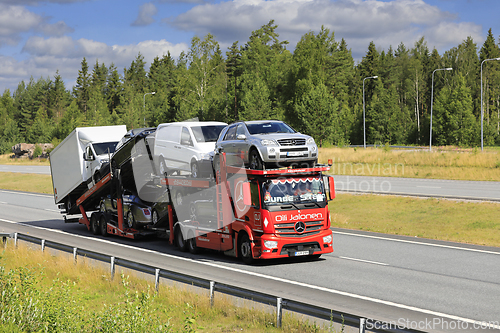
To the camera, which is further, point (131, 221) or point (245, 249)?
point (131, 221)

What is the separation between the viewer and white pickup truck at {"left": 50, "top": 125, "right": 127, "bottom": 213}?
1909cm

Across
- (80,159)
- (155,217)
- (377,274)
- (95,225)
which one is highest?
(80,159)

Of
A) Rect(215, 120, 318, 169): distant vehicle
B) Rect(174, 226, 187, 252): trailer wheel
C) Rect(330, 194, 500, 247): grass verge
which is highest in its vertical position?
Rect(215, 120, 318, 169): distant vehicle

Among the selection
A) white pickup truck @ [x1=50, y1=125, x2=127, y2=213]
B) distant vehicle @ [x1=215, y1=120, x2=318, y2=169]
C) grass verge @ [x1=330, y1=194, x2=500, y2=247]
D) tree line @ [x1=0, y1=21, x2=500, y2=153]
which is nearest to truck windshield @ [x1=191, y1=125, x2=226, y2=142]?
distant vehicle @ [x1=215, y1=120, x2=318, y2=169]

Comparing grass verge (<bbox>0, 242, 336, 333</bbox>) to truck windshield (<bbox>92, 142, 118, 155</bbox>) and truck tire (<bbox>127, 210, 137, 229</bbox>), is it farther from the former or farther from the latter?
truck windshield (<bbox>92, 142, 118, 155</bbox>)

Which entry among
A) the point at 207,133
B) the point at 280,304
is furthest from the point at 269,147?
the point at 280,304

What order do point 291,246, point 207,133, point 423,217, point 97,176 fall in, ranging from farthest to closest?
point 423,217, point 97,176, point 207,133, point 291,246

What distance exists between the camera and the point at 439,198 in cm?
2381

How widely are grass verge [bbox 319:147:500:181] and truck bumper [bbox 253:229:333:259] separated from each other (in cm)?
Result: 2413

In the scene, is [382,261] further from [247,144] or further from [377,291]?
[247,144]

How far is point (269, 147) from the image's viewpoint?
12.7 metres

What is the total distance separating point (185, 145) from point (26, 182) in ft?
116

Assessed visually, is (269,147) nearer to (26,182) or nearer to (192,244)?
(192,244)

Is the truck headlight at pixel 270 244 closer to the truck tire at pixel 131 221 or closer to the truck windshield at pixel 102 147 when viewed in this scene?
the truck tire at pixel 131 221
